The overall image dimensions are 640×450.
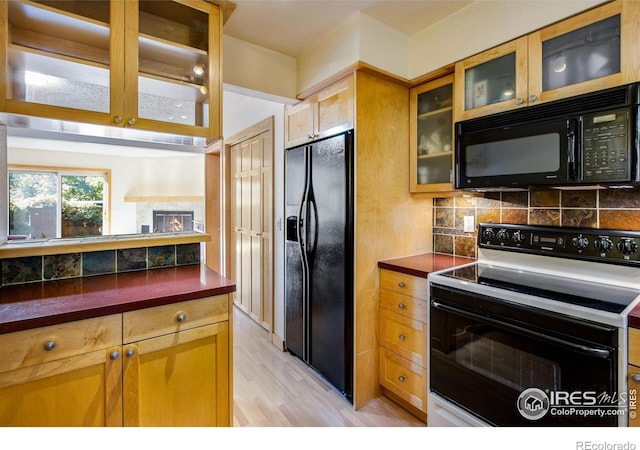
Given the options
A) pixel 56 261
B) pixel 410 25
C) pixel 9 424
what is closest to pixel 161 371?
pixel 9 424

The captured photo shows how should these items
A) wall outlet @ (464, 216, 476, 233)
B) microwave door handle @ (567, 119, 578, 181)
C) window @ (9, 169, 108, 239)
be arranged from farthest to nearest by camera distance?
window @ (9, 169, 108, 239)
wall outlet @ (464, 216, 476, 233)
microwave door handle @ (567, 119, 578, 181)

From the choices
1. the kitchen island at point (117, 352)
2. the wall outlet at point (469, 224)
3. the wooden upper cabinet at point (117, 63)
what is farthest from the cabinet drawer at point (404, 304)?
the wooden upper cabinet at point (117, 63)

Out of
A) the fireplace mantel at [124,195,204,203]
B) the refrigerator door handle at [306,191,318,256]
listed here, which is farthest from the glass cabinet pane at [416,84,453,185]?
the fireplace mantel at [124,195,204,203]

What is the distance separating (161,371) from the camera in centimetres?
132

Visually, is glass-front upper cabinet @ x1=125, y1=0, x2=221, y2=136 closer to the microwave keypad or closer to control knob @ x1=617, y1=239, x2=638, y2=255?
the microwave keypad

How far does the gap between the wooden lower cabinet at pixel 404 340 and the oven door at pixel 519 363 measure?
9 centimetres

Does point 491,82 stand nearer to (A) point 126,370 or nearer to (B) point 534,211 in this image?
(B) point 534,211

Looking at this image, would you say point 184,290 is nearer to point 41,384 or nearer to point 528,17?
point 41,384

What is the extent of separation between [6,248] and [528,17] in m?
2.70

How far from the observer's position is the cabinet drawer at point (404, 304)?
72.6 inches

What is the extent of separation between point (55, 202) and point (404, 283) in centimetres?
389

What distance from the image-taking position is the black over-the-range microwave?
1.31 metres

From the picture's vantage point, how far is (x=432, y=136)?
2148mm

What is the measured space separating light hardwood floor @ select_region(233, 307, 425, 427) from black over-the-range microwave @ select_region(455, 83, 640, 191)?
1.48 metres
